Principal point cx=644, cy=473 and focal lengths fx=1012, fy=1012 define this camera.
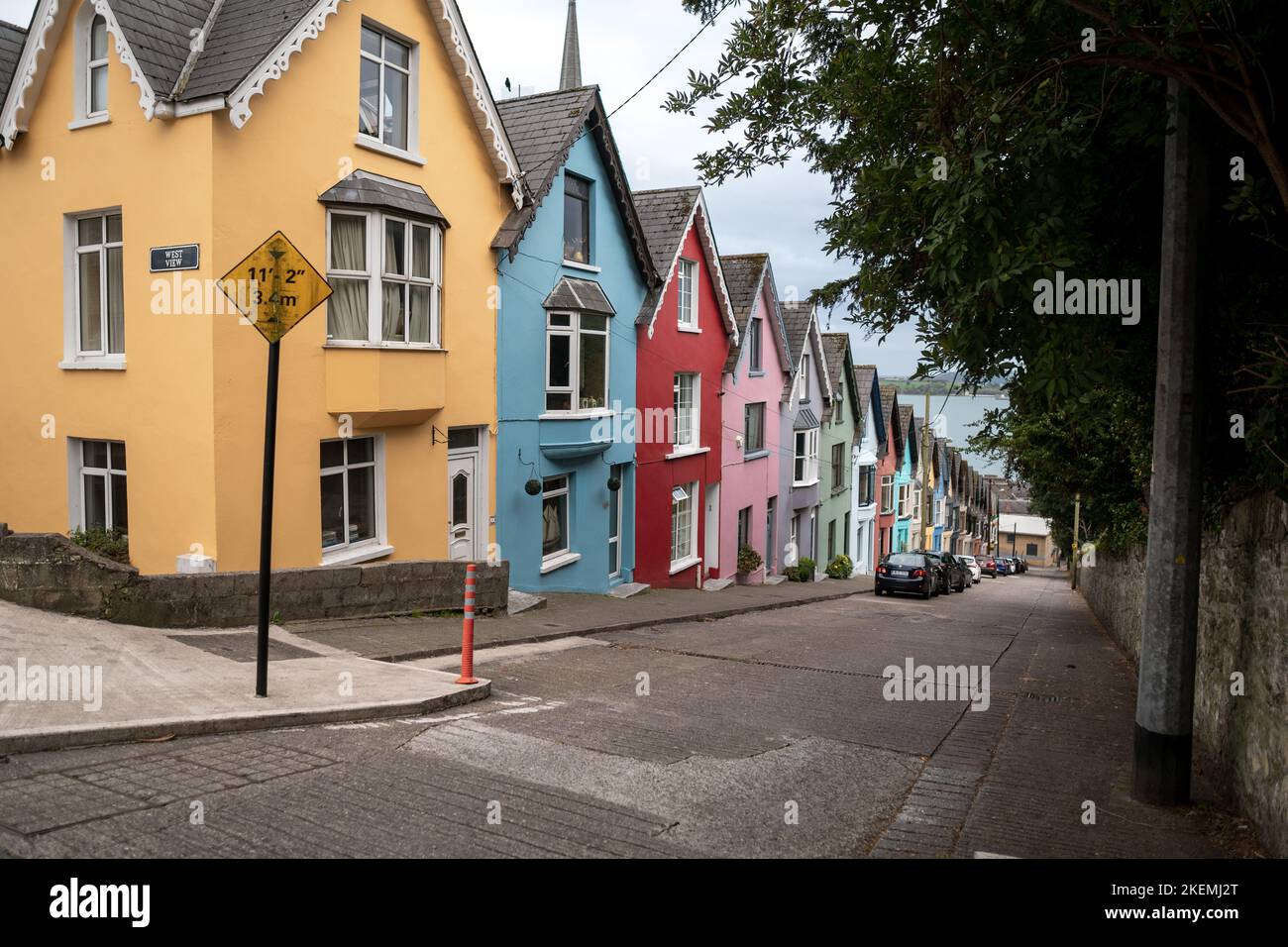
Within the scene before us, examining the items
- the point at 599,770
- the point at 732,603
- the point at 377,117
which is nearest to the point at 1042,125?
the point at 599,770

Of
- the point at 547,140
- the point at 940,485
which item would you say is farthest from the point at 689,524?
the point at 940,485

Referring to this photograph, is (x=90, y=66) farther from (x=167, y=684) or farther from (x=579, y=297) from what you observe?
(x=167, y=684)

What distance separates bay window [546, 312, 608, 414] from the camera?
63.1ft

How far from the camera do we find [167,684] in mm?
8727

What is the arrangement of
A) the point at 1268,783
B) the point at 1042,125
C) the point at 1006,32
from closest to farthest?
the point at 1268,783
the point at 1042,125
the point at 1006,32

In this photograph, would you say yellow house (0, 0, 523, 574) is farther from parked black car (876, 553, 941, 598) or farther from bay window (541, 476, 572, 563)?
parked black car (876, 553, 941, 598)

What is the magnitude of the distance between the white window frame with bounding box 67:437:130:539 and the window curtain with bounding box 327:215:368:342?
341 centimetres

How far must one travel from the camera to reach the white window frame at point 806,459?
36.4 metres

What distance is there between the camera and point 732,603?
75.0 feet

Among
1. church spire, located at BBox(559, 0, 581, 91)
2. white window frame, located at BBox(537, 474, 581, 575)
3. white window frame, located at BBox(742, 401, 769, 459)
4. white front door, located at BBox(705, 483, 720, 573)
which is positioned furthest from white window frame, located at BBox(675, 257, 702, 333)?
church spire, located at BBox(559, 0, 581, 91)

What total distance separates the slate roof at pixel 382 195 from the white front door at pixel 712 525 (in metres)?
14.9

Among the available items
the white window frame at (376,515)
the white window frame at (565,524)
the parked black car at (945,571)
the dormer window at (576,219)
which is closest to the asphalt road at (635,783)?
the white window frame at (376,515)
